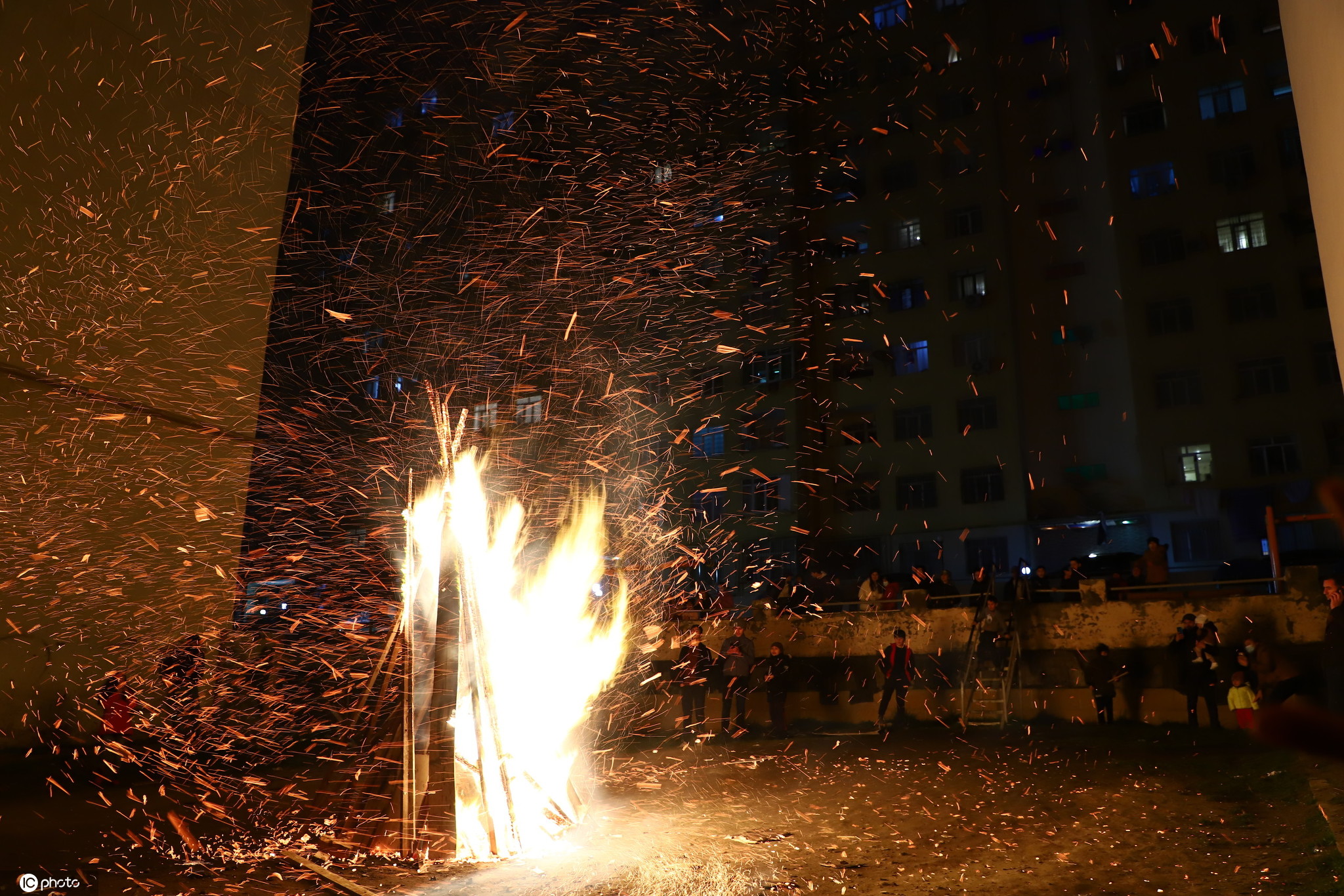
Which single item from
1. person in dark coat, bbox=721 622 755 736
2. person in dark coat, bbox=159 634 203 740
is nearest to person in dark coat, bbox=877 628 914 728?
person in dark coat, bbox=721 622 755 736

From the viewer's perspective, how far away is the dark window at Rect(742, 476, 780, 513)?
3256 cm

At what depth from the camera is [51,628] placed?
33.2 ft

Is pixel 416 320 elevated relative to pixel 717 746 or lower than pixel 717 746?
elevated

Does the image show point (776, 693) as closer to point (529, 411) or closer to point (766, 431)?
point (529, 411)

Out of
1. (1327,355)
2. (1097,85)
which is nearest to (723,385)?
(1097,85)

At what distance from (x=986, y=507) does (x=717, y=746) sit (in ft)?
66.3

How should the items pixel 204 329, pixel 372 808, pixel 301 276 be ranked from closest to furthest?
pixel 372 808 → pixel 204 329 → pixel 301 276

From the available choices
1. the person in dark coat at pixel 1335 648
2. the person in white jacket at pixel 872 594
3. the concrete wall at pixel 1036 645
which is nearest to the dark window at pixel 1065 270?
the person in white jacket at pixel 872 594

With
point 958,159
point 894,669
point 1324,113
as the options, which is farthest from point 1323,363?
point 1324,113

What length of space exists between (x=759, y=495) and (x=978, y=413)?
8.37m

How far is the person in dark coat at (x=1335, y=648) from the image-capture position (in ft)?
18.4

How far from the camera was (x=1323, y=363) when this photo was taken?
2581 cm

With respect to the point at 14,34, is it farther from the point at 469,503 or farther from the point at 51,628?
the point at 469,503

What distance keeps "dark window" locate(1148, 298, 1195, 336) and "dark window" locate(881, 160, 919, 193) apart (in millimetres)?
9645
